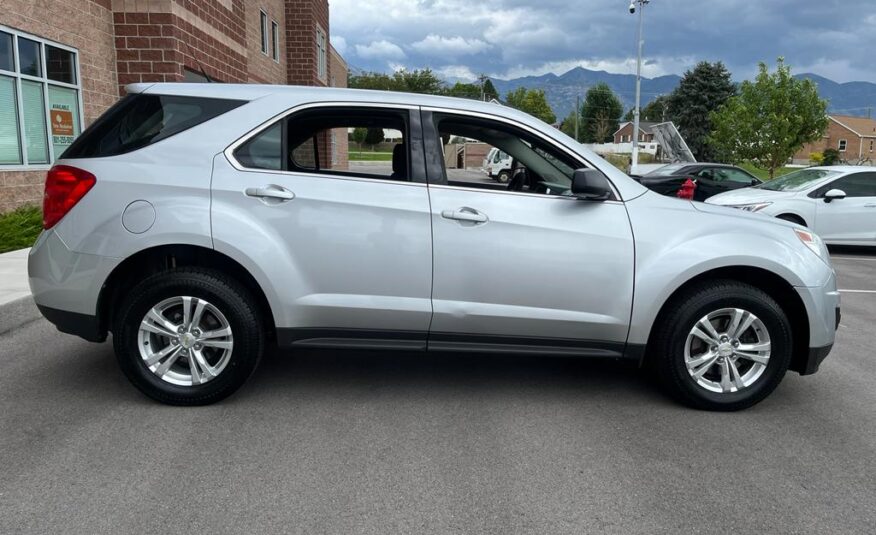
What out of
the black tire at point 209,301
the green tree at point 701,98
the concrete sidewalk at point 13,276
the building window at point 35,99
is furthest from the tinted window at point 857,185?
the green tree at point 701,98

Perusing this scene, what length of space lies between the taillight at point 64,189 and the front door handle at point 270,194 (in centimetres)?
93

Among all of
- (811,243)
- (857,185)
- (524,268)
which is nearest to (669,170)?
(857,185)

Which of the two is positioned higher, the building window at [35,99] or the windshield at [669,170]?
the building window at [35,99]

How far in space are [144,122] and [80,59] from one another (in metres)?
8.24

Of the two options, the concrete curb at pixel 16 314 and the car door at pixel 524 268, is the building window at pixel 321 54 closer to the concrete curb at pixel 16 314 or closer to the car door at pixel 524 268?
the concrete curb at pixel 16 314

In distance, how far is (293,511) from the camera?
2.94 meters

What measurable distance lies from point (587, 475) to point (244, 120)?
280 cm

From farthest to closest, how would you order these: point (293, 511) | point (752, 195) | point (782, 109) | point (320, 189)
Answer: point (782, 109) < point (752, 195) < point (320, 189) < point (293, 511)

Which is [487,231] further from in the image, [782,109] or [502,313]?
[782,109]

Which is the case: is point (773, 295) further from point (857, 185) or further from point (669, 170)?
point (669, 170)

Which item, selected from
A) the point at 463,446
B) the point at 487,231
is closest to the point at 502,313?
the point at 487,231

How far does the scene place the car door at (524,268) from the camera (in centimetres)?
398

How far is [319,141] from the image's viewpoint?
4.91 metres

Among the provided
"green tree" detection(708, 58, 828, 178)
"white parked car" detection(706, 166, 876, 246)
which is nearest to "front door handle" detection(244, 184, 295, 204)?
"white parked car" detection(706, 166, 876, 246)
